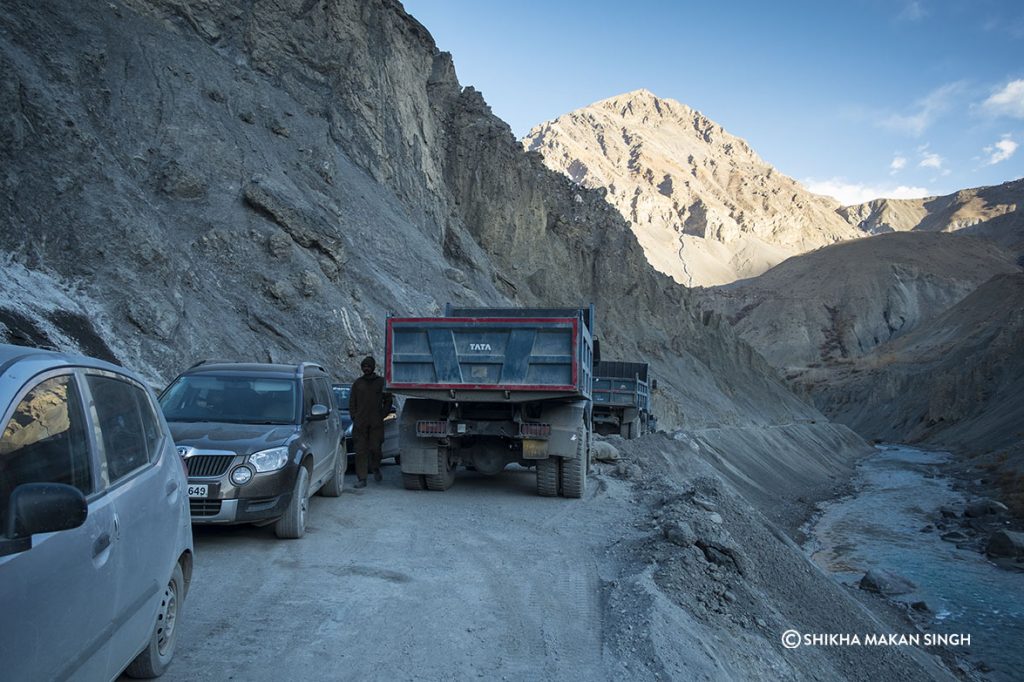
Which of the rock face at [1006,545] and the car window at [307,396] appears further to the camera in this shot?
the rock face at [1006,545]

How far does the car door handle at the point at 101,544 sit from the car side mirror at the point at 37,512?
0.44 meters

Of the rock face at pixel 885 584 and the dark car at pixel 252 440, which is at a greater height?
the dark car at pixel 252 440

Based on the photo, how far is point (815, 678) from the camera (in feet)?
22.5

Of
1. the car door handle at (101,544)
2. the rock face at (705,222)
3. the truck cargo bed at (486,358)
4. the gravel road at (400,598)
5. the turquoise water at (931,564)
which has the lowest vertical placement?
the turquoise water at (931,564)

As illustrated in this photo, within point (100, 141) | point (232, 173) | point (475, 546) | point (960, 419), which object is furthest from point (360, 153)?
point (960, 419)

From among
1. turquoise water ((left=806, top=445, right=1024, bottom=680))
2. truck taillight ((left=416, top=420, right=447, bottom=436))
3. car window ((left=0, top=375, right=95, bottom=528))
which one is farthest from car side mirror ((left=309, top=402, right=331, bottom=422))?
turquoise water ((left=806, top=445, right=1024, bottom=680))

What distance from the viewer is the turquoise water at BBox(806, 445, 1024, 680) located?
12.8 metres

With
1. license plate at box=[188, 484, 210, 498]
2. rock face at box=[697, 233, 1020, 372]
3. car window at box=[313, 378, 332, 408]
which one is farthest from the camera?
rock face at box=[697, 233, 1020, 372]

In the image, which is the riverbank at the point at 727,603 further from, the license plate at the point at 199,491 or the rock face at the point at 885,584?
the license plate at the point at 199,491

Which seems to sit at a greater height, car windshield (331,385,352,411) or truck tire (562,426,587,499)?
car windshield (331,385,352,411)

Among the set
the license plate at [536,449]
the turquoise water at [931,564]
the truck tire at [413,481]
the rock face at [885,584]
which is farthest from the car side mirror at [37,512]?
the rock face at [885,584]

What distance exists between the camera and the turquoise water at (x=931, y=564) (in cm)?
1279

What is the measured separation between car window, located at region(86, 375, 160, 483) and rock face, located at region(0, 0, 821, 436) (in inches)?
387

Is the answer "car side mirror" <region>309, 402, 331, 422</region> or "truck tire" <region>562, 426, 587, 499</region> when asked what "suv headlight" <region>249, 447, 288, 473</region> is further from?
"truck tire" <region>562, 426, 587, 499</region>
